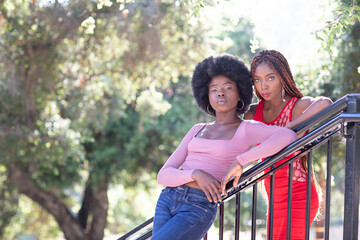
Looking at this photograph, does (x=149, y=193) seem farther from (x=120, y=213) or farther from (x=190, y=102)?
(x=120, y=213)

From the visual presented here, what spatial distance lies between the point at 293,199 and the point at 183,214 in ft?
2.29

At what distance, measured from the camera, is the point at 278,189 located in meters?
2.95

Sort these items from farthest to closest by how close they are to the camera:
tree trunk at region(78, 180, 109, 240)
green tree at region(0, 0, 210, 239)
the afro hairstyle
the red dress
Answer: tree trunk at region(78, 180, 109, 240)
green tree at region(0, 0, 210, 239)
the afro hairstyle
the red dress

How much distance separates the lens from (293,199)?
2881 mm

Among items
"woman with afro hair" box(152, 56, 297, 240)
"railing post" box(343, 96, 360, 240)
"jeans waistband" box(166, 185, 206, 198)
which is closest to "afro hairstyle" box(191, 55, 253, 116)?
"woman with afro hair" box(152, 56, 297, 240)

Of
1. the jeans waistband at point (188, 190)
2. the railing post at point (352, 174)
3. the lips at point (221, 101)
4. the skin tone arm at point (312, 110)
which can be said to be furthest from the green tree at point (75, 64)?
the railing post at point (352, 174)

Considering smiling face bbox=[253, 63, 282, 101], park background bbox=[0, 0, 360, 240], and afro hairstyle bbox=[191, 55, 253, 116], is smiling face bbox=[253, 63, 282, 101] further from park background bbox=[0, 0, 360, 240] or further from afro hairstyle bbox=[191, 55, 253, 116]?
park background bbox=[0, 0, 360, 240]

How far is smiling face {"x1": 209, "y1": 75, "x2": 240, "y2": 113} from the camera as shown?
2.94m

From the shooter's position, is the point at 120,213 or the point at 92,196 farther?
the point at 120,213

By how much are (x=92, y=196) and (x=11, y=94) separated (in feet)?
20.2

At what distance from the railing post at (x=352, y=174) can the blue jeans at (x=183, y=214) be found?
0.70 meters

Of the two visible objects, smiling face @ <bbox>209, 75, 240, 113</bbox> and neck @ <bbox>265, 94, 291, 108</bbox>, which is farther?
neck @ <bbox>265, 94, 291, 108</bbox>

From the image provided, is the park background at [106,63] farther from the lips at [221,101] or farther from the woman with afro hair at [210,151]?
the lips at [221,101]

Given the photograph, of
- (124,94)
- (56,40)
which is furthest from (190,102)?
(56,40)
